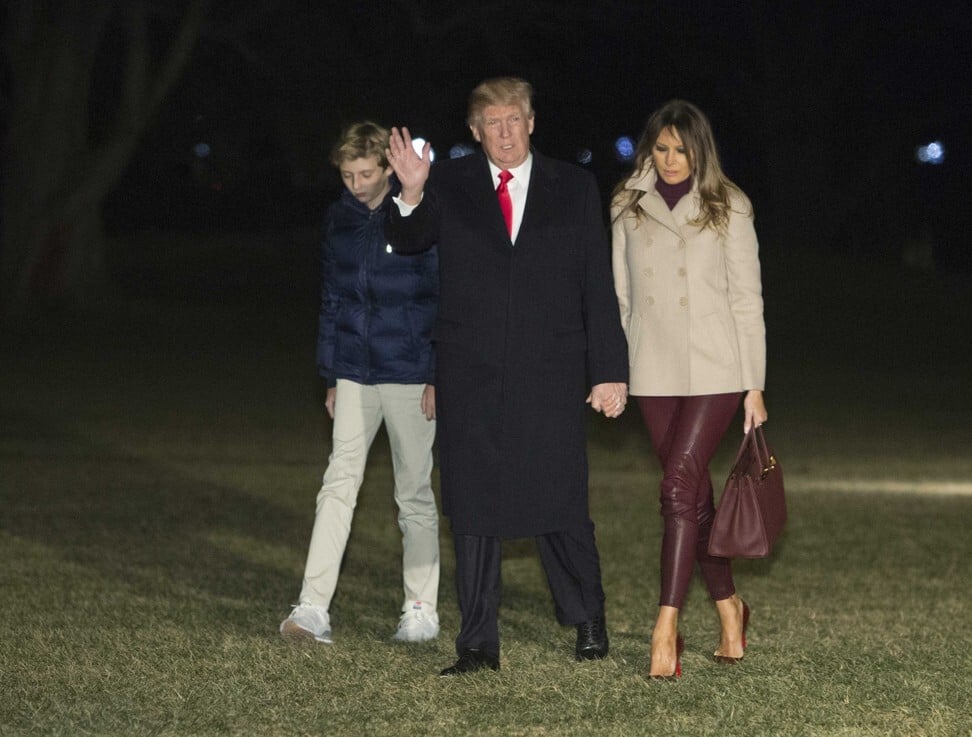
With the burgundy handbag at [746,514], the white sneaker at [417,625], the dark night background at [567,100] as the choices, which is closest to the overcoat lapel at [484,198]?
the burgundy handbag at [746,514]

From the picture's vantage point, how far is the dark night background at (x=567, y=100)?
37906mm

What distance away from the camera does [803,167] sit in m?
44.7

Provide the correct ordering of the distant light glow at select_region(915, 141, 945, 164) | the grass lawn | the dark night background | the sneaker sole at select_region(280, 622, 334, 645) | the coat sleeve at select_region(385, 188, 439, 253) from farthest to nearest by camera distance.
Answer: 1. the distant light glow at select_region(915, 141, 945, 164)
2. the dark night background
3. the sneaker sole at select_region(280, 622, 334, 645)
4. the coat sleeve at select_region(385, 188, 439, 253)
5. the grass lawn

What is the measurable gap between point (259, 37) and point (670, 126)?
31818mm

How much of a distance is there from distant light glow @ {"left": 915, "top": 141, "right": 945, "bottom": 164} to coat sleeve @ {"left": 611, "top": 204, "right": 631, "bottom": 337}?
4145 centimetres

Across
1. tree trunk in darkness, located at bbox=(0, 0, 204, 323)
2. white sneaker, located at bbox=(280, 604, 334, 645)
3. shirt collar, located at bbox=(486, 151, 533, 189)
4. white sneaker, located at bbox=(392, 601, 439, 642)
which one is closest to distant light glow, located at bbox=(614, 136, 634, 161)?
tree trunk in darkness, located at bbox=(0, 0, 204, 323)

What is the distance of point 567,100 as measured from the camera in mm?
44156

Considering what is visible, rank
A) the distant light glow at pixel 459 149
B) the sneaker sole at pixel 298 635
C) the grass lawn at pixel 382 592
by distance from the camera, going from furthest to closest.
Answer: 1. the distant light glow at pixel 459 149
2. the sneaker sole at pixel 298 635
3. the grass lawn at pixel 382 592

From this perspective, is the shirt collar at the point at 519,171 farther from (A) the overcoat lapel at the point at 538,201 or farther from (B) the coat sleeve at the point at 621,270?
(B) the coat sleeve at the point at 621,270

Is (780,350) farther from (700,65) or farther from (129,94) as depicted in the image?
(700,65)

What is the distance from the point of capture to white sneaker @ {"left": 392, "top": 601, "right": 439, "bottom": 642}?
7.43 meters

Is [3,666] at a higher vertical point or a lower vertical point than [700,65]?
lower

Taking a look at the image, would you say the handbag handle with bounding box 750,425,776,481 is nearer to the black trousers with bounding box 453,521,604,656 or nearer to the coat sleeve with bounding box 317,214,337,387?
the black trousers with bounding box 453,521,604,656

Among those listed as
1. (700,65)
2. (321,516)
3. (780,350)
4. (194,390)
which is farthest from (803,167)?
(321,516)
